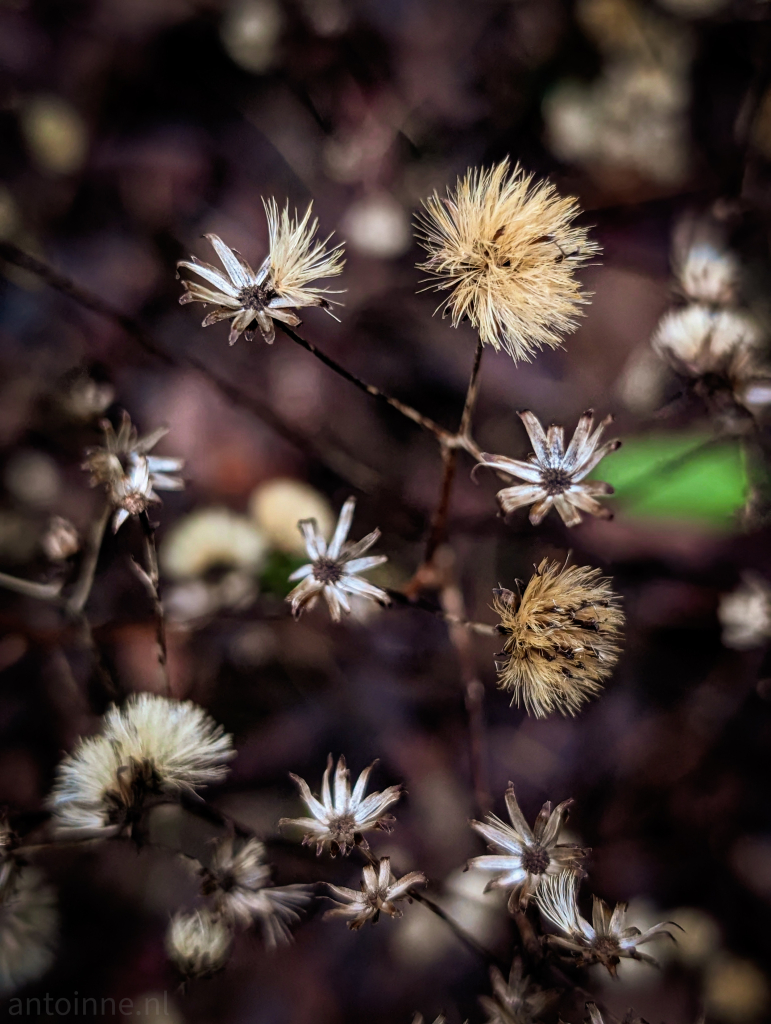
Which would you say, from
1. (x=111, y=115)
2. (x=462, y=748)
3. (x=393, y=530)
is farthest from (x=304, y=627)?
(x=111, y=115)

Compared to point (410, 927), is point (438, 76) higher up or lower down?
higher up

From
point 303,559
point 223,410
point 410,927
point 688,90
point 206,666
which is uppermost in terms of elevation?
point 688,90

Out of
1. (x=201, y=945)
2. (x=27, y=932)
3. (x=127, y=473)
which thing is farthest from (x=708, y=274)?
(x=27, y=932)

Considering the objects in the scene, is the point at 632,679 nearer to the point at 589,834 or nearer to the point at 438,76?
the point at 589,834

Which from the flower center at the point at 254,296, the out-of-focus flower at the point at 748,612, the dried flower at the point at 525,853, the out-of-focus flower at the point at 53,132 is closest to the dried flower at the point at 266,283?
the flower center at the point at 254,296

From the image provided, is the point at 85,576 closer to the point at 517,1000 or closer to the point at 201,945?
the point at 201,945

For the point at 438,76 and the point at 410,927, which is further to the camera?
the point at 438,76
